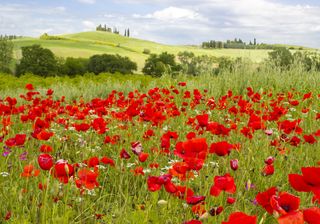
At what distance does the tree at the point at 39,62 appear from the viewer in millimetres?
37028

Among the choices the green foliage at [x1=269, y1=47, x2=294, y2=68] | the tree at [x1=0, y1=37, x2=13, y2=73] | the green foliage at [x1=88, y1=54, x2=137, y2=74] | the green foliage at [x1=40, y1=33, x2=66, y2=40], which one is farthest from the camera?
the green foliage at [x1=40, y1=33, x2=66, y2=40]

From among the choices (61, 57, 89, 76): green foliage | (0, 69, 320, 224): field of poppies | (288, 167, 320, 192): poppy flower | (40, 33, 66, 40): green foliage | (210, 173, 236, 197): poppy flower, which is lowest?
(61, 57, 89, 76): green foliage

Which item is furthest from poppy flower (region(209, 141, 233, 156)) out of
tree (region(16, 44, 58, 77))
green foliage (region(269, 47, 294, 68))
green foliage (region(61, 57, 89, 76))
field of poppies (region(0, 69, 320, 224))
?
green foliage (region(61, 57, 89, 76))

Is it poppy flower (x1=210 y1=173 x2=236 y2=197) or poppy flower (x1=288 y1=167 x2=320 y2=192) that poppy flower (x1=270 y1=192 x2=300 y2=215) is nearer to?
poppy flower (x1=288 y1=167 x2=320 y2=192)

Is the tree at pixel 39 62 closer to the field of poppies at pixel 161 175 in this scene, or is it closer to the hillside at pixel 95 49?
the hillside at pixel 95 49

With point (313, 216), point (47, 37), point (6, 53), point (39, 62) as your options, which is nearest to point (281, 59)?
point (313, 216)

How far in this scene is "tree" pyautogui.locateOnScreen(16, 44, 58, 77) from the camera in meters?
37.0

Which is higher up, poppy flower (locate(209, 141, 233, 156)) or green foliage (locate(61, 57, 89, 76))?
poppy flower (locate(209, 141, 233, 156))

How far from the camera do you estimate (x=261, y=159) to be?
4535 millimetres

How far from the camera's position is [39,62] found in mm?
37906

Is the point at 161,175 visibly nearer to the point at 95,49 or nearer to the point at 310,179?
the point at 310,179

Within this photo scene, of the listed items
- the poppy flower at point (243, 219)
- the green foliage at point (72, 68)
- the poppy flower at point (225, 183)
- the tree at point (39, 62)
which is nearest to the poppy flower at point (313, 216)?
the poppy flower at point (243, 219)

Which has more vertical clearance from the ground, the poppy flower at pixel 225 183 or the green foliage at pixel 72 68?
the poppy flower at pixel 225 183

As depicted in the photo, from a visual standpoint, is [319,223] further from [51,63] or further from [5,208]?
[51,63]
